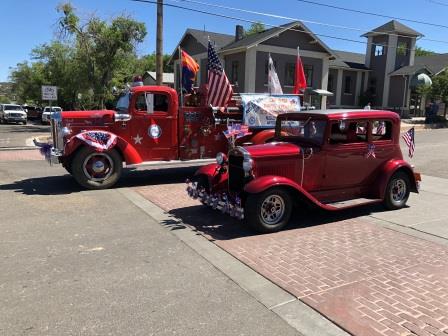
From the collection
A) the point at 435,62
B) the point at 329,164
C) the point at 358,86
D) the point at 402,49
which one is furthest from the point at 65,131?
the point at 435,62

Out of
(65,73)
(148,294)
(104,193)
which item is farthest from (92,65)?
(148,294)

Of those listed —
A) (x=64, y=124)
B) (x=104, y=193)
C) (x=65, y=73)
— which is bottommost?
(x=104, y=193)

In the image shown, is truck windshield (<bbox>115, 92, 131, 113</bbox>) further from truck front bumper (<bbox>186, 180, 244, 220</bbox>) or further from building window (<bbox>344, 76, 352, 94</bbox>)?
building window (<bbox>344, 76, 352, 94</bbox>)

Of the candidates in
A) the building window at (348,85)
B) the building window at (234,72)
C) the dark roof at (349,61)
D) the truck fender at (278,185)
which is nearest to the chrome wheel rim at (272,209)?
the truck fender at (278,185)

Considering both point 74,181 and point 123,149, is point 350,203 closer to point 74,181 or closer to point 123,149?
point 123,149

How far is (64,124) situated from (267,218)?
17.1 feet

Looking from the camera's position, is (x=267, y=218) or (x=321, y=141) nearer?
(x=267, y=218)

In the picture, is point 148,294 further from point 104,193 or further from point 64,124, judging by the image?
point 64,124

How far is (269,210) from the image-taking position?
616 centimetres

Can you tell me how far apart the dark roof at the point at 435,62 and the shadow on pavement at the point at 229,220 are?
3628cm

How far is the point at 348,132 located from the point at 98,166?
5.23 metres

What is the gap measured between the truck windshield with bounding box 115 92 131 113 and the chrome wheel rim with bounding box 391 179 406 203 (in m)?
5.76

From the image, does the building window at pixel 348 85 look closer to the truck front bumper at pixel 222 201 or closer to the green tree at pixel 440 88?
the green tree at pixel 440 88

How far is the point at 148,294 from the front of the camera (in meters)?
4.20
